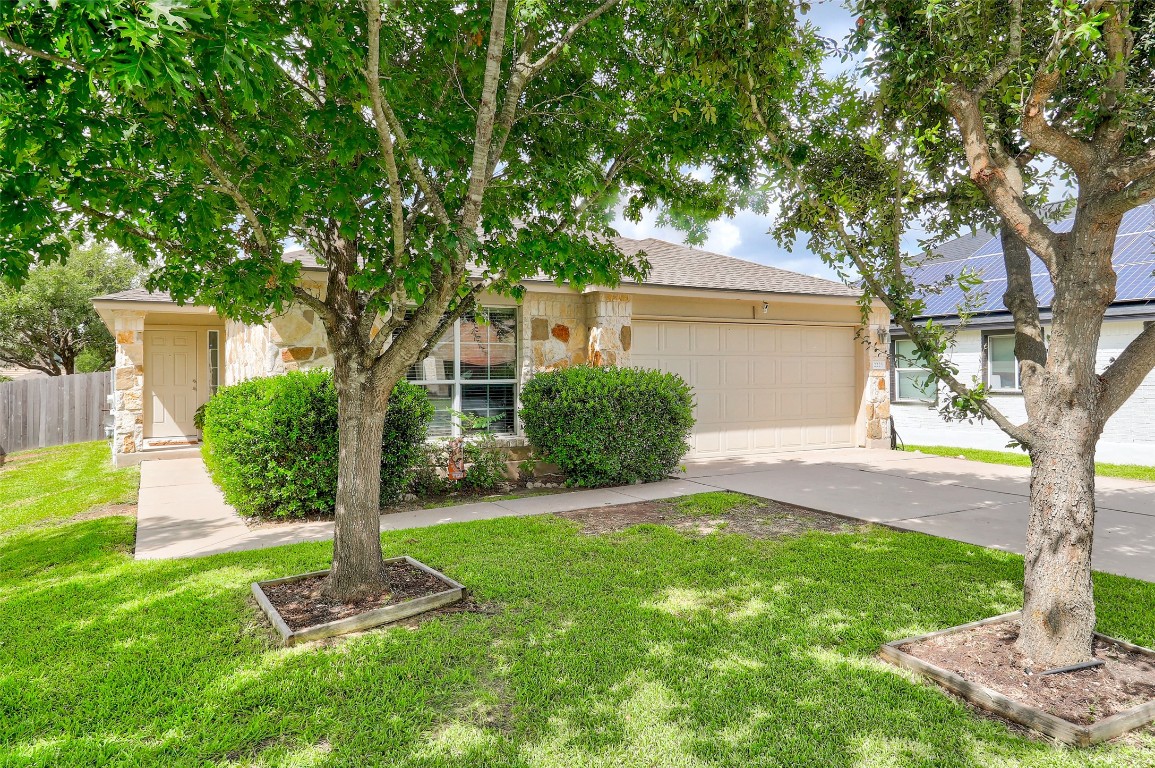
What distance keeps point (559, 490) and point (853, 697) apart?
5530mm

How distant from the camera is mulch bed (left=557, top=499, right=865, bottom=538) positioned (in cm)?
632

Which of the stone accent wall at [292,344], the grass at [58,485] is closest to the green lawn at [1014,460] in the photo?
the stone accent wall at [292,344]

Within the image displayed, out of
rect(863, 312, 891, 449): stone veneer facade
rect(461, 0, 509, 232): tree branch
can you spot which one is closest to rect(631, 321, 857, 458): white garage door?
rect(863, 312, 891, 449): stone veneer facade

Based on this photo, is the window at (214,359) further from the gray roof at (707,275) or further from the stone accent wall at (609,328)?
the stone accent wall at (609,328)

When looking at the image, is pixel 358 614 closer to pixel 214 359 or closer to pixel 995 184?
pixel 995 184

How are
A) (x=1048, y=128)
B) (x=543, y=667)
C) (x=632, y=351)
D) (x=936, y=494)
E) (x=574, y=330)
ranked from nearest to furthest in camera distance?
1. (x=1048, y=128)
2. (x=543, y=667)
3. (x=936, y=494)
4. (x=574, y=330)
5. (x=632, y=351)

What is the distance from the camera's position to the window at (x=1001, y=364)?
13.0 m

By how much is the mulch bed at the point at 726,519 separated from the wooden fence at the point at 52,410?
12.7m

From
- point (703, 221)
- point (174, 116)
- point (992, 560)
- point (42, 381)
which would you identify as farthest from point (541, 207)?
point (42, 381)

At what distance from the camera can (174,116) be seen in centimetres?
325

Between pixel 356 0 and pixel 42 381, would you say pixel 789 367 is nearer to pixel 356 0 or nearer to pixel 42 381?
pixel 356 0

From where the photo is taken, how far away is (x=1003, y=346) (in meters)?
13.2

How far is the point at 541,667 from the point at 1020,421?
12.4 metres

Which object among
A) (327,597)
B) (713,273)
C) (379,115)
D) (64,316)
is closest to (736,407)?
(713,273)
